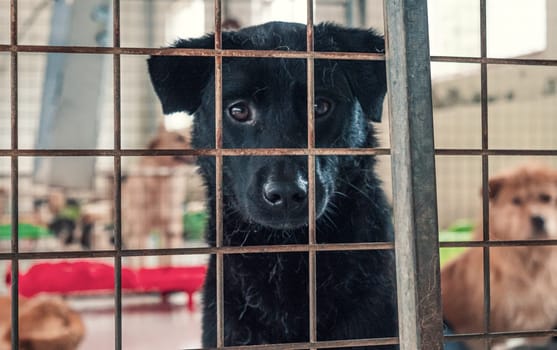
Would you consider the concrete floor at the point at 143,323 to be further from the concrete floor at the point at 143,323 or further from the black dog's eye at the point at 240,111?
the black dog's eye at the point at 240,111

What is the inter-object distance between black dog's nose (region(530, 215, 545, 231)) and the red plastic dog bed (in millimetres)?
1753

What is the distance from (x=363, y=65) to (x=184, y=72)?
0.50 metres

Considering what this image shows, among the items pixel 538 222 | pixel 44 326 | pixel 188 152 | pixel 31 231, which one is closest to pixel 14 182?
pixel 188 152

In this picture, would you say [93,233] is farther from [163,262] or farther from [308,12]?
[308,12]

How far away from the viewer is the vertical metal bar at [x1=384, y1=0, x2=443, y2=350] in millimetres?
1554

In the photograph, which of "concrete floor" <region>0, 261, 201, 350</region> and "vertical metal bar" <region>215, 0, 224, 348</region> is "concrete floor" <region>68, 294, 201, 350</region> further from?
"vertical metal bar" <region>215, 0, 224, 348</region>

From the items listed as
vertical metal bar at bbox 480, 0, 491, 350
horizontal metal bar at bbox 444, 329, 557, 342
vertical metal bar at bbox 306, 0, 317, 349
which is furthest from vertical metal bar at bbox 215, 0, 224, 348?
vertical metal bar at bbox 480, 0, 491, 350

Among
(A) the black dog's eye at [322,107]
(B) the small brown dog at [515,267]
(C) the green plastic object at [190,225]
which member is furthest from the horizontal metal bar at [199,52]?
(C) the green plastic object at [190,225]

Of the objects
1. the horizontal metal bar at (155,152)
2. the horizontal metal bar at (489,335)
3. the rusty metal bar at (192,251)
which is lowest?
the horizontal metal bar at (489,335)

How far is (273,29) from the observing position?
1.89m

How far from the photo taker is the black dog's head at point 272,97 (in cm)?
180

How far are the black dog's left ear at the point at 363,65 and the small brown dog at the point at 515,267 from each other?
148 cm

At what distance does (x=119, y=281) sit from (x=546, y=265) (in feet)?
8.16

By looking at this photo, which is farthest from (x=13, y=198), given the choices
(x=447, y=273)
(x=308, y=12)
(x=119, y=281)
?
(x=447, y=273)
